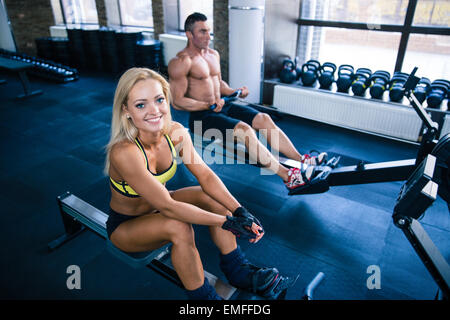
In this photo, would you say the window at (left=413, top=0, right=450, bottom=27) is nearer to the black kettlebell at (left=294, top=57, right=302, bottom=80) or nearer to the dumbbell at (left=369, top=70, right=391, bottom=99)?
the dumbbell at (left=369, top=70, right=391, bottom=99)

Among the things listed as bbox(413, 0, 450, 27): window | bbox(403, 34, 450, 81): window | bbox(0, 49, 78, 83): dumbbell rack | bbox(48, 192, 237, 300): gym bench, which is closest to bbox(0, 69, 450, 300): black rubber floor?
bbox(48, 192, 237, 300): gym bench

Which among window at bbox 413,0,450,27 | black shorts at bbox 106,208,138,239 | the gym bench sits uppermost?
window at bbox 413,0,450,27

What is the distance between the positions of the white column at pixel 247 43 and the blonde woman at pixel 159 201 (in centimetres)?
279

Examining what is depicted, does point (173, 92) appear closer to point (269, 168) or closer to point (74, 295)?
point (269, 168)

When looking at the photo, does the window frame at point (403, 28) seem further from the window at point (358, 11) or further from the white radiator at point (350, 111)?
the white radiator at point (350, 111)

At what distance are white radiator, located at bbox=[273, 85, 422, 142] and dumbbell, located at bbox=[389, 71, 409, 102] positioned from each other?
0.30 ft

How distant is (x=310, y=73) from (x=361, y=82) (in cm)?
63

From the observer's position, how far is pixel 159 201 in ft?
4.72

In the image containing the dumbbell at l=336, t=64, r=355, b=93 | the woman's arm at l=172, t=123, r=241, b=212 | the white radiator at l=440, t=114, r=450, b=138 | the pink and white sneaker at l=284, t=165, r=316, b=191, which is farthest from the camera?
the dumbbell at l=336, t=64, r=355, b=93

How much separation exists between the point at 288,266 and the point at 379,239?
689mm

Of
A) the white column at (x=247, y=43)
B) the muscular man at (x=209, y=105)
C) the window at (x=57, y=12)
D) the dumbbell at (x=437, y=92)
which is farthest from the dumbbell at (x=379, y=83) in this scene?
the window at (x=57, y=12)

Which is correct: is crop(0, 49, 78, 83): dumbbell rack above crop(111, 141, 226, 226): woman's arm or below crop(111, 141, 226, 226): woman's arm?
below

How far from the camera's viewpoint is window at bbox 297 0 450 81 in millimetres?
3529

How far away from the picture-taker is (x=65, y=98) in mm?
5043
